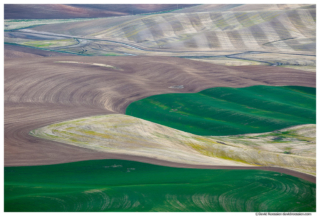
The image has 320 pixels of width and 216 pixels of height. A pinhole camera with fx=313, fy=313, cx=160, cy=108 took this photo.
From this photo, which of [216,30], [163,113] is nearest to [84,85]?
[163,113]

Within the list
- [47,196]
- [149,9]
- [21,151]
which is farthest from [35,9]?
[47,196]

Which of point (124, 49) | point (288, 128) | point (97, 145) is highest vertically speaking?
point (124, 49)

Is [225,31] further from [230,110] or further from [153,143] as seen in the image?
[153,143]

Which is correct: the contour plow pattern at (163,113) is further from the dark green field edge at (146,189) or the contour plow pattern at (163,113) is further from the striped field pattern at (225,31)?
the striped field pattern at (225,31)

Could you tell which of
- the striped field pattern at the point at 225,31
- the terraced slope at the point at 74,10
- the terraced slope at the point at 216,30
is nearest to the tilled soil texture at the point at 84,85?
the terraced slope at the point at 216,30

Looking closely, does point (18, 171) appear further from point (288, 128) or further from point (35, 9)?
point (35, 9)
